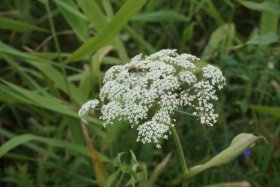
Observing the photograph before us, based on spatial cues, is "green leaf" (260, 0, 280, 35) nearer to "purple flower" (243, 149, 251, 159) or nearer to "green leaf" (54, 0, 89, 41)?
"purple flower" (243, 149, 251, 159)

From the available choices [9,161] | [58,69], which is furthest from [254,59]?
[9,161]

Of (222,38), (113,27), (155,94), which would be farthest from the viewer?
(222,38)

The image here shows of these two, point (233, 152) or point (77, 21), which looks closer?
point (233, 152)

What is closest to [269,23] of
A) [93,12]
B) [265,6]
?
[265,6]

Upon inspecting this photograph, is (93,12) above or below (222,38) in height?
above

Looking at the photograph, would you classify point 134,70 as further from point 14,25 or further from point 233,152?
point 14,25

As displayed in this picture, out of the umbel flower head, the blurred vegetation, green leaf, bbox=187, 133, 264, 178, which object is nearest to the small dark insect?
the umbel flower head

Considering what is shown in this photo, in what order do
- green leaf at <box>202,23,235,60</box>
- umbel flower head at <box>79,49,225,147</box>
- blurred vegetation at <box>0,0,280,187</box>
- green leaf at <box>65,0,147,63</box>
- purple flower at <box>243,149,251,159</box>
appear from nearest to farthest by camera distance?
umbel flower head at <box>79,49,225,147</box> < green leaf at <box>65,0,147,63</box> < blurred vegetation at <box>0,0,280,187</box> < purple flower at <box>243,149,251,159</box> < green leaf at <box>202,23,235,60</box>

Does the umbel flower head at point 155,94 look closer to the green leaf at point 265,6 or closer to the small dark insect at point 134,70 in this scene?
the small dark insect at point 134,70

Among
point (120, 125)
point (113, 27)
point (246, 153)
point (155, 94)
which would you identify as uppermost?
point (113, 27)

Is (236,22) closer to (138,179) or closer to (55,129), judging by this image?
(55,129)

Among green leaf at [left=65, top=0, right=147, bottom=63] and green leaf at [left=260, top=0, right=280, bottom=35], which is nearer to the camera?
green leaf at [left=65, top=0, right=147, bottom=63]
